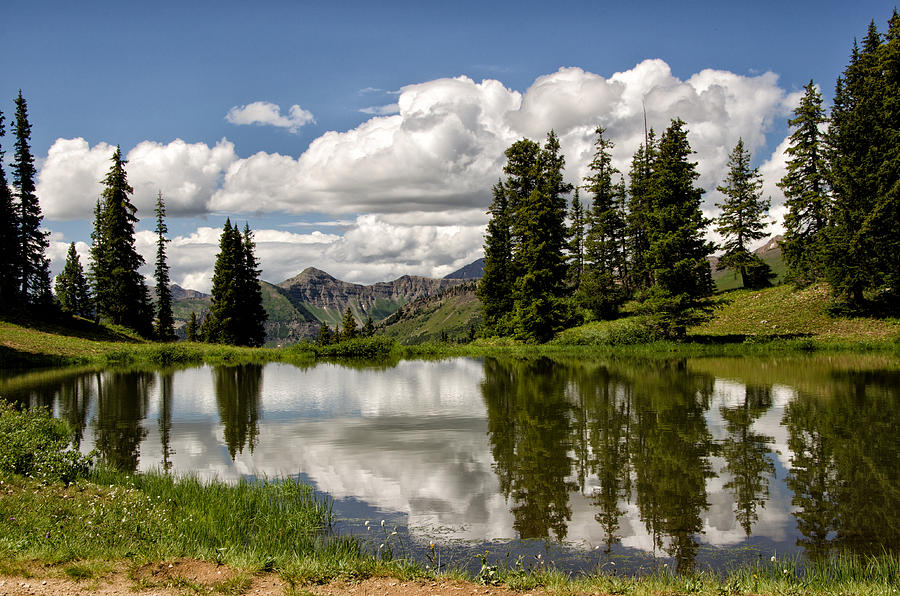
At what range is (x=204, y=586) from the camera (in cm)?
691

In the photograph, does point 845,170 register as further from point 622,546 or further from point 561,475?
→ point 622,546

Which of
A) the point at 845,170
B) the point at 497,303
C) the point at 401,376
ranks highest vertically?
the point at 845,170

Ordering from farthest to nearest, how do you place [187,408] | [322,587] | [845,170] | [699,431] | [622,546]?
[845,170]
[187,408]
[699,431]
[622,546]
[322,587]

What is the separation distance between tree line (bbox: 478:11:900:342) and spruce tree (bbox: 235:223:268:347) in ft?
91.9

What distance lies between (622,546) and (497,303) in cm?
5317

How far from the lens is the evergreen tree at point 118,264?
61.4 m

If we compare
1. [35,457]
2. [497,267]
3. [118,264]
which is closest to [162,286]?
[118,264]

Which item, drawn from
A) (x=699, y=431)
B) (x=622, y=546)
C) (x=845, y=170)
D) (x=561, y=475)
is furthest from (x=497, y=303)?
(x=622, y=546)

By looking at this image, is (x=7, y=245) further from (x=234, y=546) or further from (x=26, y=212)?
(x=234, y=546)

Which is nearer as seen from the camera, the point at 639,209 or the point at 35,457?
the point at 35,457

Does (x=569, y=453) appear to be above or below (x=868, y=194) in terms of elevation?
below

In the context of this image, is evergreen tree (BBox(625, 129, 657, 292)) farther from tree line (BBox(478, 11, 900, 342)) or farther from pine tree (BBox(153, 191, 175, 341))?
pine tree (BBox(153, 191, 175, 341))

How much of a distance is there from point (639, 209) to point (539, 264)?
1959cm

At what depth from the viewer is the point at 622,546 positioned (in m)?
8.77
